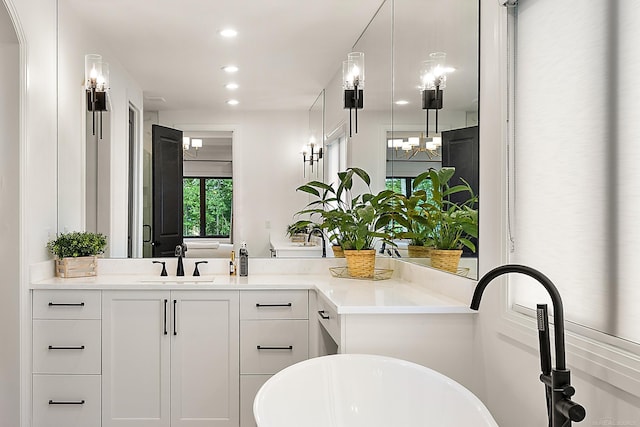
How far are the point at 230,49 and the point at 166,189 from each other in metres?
0.95

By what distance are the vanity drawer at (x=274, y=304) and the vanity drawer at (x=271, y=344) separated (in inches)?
1.3

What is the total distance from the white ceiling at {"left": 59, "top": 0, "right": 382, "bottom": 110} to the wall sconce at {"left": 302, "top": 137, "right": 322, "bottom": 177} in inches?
9.6

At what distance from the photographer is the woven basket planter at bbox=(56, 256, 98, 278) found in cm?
316

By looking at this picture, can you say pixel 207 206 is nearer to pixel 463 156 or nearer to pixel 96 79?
pixel 96 79

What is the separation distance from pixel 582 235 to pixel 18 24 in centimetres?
288

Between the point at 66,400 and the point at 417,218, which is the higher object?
the point at 417,218

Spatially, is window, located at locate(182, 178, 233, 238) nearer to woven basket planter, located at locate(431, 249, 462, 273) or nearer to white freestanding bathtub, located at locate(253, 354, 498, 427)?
woven basket planter, located at locate(431, 249, 462, 273)

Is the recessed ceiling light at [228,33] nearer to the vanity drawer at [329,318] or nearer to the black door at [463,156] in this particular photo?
the black door at [463,156]

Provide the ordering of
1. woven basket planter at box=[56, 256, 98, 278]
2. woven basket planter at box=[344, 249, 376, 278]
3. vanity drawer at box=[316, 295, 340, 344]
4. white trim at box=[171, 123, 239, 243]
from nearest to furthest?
vanity drawer at box=[316, 295, 340, 344]
woven basket planter at box=[344, 249, 376, 278]
woven basket planter at box=[56, 256, 98, 278]
white trim at box=[171, 123, 239, 243]

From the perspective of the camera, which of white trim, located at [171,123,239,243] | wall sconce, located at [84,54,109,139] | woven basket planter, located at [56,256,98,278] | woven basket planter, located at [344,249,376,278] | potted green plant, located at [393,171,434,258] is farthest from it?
wall sconce, located at [84,54,109,139]

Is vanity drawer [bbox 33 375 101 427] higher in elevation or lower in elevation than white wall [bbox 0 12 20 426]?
lower

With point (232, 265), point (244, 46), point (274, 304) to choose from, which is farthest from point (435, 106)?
point (232, 265)

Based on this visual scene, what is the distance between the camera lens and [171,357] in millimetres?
2869

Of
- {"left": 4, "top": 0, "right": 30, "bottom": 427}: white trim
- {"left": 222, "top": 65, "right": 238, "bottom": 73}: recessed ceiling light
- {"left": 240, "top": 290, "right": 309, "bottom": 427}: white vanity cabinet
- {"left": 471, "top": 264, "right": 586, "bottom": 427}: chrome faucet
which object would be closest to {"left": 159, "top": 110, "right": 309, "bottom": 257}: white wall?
{"left": 222, "top": 65, "right": 238, "bottom": 73}: recessed ceiling light
